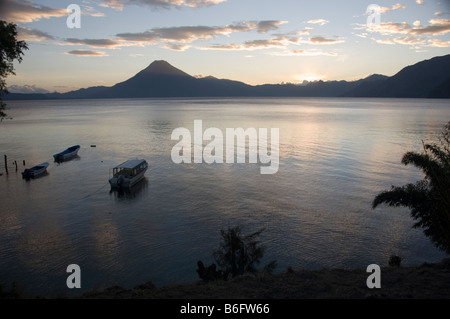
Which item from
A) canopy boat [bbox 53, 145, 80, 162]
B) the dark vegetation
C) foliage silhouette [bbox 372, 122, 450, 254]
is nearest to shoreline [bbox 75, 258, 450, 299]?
foliage silhouette [bbox 372, 122, 450, 254]

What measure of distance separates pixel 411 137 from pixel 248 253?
6955 centimetres

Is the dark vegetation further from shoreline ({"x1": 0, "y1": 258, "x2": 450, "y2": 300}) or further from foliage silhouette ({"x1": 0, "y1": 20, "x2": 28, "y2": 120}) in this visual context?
foliage silhouette ({"x1": 0, "y1": 20, "x2": 28, "y2": 120})

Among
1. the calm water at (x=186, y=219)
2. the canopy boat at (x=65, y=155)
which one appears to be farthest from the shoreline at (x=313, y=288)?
the canopy boat at (x=65, y=155)

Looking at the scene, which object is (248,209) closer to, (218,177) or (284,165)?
(218,177)

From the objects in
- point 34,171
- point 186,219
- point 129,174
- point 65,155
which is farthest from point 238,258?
point 65,155

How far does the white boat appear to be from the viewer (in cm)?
3828

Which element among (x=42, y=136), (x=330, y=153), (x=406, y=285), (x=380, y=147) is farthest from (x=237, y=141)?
(x=406, y=285)

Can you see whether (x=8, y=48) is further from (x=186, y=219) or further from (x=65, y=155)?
(x=65, y=155)

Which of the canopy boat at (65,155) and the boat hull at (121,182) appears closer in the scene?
the boat hull at (121,182)

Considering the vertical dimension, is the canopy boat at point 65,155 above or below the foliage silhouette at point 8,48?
below

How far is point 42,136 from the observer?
84.5 metres

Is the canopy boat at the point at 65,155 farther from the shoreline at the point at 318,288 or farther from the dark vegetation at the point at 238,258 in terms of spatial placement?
the shoreline at the point at 318,288

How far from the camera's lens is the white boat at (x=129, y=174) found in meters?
38.3
